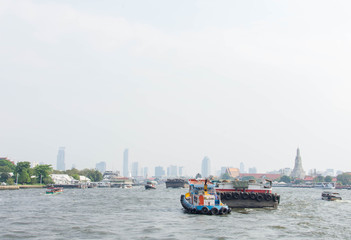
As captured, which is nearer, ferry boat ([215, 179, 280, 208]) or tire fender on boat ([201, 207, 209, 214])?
tire fender on boat ([201, 207, 209, 214])

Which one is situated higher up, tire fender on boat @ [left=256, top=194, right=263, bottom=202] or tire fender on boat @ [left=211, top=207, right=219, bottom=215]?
tire fender on boat @ [left=256, top=194, right=263, bottom=202]

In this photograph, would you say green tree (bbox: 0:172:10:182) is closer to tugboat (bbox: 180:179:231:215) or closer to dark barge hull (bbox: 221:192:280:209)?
dark barge hull (bbox: 221:192:280:209)

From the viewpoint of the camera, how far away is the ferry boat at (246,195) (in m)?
73.6

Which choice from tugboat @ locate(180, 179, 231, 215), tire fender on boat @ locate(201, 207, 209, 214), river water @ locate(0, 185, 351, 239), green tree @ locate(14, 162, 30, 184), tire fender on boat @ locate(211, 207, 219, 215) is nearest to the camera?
river water @ locate(0, 185, 351, 239)

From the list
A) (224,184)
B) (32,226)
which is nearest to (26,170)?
(224,184)

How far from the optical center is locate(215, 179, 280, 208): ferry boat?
73625mm

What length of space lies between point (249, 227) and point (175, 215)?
15.3 m

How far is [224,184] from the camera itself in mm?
76688

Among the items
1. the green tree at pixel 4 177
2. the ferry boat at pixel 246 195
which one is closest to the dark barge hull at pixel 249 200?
the ferry boat at pixel 246 195

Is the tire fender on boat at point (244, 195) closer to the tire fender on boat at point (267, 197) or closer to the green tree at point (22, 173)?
the tire fender on boat at point (267, 197)

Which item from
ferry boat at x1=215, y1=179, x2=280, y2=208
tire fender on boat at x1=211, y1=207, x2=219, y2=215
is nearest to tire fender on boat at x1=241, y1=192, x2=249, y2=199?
ferry boat at x1=215, y1=179, x2=280, y2=208

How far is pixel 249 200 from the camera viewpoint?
74.6 meters

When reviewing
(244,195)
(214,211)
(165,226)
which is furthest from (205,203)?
(244,195)

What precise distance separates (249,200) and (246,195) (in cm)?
104
